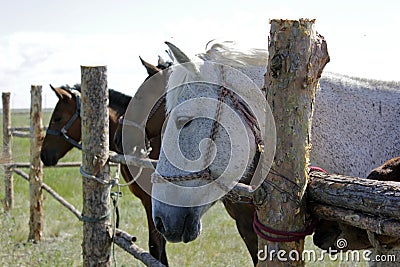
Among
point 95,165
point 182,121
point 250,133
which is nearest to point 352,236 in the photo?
point 250,133

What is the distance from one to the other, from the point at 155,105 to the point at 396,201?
9.85ft

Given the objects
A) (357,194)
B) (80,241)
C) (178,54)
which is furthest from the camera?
(80,241)

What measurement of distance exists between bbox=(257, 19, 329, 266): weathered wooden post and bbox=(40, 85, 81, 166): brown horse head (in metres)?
4.72

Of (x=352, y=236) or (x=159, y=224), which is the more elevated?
(x=352, y=236)

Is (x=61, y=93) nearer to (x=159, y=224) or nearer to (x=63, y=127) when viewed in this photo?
(x=63, y=127)

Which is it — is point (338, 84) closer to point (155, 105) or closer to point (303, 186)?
point (303, 186)

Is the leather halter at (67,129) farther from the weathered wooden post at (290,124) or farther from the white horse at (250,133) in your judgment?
the weathered wooden post at (290,124)

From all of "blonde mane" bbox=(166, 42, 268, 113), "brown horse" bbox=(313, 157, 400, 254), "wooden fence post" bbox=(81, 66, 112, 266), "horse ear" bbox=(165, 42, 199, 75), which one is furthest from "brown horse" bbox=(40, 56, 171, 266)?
"brown horse" bbox=(313, 157, 400, 254)

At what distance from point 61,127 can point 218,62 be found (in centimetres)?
423

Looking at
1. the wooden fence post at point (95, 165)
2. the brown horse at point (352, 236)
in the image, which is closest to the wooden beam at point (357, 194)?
the brown horse at point (352, 236)

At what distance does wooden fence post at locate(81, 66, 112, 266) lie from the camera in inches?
127

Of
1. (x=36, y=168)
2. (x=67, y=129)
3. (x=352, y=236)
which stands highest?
(x=352, y=236)

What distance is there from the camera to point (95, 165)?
10.8 ft

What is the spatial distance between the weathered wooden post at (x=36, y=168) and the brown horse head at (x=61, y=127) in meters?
0.29
